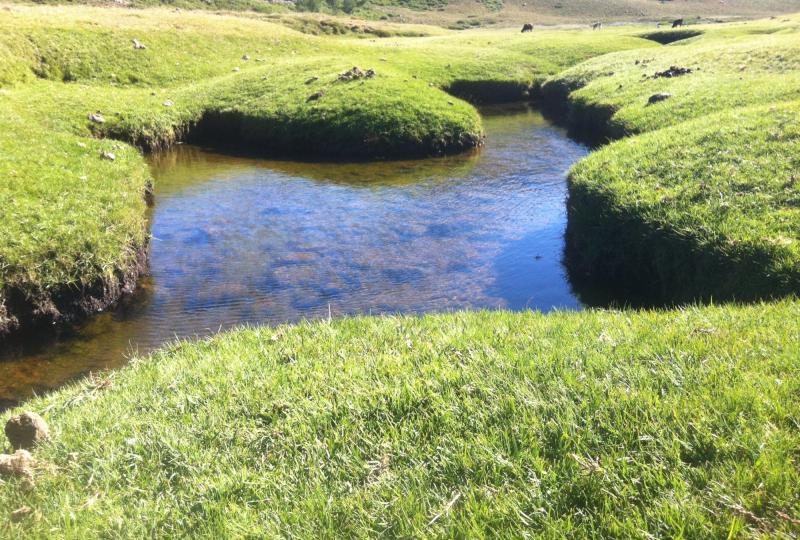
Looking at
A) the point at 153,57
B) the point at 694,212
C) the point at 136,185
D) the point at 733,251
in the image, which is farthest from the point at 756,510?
the point at 153,57

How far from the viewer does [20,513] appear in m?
5.09

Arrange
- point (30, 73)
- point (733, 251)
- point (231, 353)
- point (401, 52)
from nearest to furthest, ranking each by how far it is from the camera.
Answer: point (231, 353) → point (733, 251) → point (30, 73) → point (401, 52)

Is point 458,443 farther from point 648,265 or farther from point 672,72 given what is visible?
point 672,72

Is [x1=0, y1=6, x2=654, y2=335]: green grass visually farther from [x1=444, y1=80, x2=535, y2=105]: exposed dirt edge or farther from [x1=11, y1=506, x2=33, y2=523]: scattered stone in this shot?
[x1=11, y1=506, x2=33, y2=523]: scattered stone

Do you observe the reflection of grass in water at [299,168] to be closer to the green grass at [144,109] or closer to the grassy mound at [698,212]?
the green grass at [144,109]

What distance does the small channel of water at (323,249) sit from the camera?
44.8 ft

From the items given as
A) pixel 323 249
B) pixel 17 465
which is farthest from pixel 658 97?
pixel 17 465

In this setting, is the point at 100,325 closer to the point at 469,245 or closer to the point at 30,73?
the point at 469,245

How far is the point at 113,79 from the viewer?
3959cm

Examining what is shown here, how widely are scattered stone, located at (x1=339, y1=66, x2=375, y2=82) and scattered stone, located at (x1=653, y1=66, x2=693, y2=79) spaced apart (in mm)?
18986

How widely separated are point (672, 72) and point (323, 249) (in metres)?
29.9

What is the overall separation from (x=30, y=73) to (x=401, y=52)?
34.6 m

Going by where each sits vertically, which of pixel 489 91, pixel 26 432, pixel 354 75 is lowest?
pixel 26 432

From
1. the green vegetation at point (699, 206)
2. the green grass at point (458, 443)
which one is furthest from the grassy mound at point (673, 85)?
the green grass at point (458, 443)
